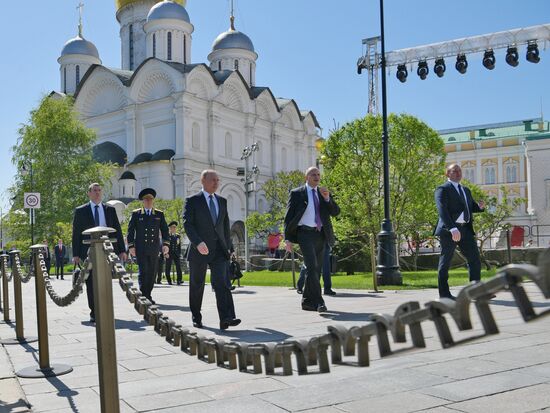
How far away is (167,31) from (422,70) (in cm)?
3244

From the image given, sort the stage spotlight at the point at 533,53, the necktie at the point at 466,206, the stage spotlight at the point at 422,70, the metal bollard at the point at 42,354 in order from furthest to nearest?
1. the stage spotlight at the point at 422,70
2. the stage spotlight at the point at 533,53
3. the necktie at the point at 466,206
4. the metal bollard at the point at 42,354

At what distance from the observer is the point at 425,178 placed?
947 inches

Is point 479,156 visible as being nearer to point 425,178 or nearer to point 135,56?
point 135,56

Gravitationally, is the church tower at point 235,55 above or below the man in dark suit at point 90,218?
above

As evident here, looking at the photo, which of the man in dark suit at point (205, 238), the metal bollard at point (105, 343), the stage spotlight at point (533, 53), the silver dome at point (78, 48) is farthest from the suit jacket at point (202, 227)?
the silver dome at point (78, 48)

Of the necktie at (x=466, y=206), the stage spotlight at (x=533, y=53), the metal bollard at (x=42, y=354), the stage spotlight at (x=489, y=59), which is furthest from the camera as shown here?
the stage spotlight at (x=489, y=59)

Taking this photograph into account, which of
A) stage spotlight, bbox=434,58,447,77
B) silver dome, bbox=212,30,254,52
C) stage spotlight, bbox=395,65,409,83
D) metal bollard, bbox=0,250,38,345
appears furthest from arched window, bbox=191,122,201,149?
metal bollard, bbox=0,250,38,345

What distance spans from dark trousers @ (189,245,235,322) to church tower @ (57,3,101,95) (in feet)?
199

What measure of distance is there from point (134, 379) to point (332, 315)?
12.8 ft

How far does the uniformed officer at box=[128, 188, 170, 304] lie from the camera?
10.6 metres

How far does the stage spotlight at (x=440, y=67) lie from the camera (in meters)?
29.9

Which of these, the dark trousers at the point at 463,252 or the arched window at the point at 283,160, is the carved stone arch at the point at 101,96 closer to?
the arched window at the point at 283,160

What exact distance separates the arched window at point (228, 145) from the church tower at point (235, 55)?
927cm

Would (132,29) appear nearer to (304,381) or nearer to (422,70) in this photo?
(422,70)
